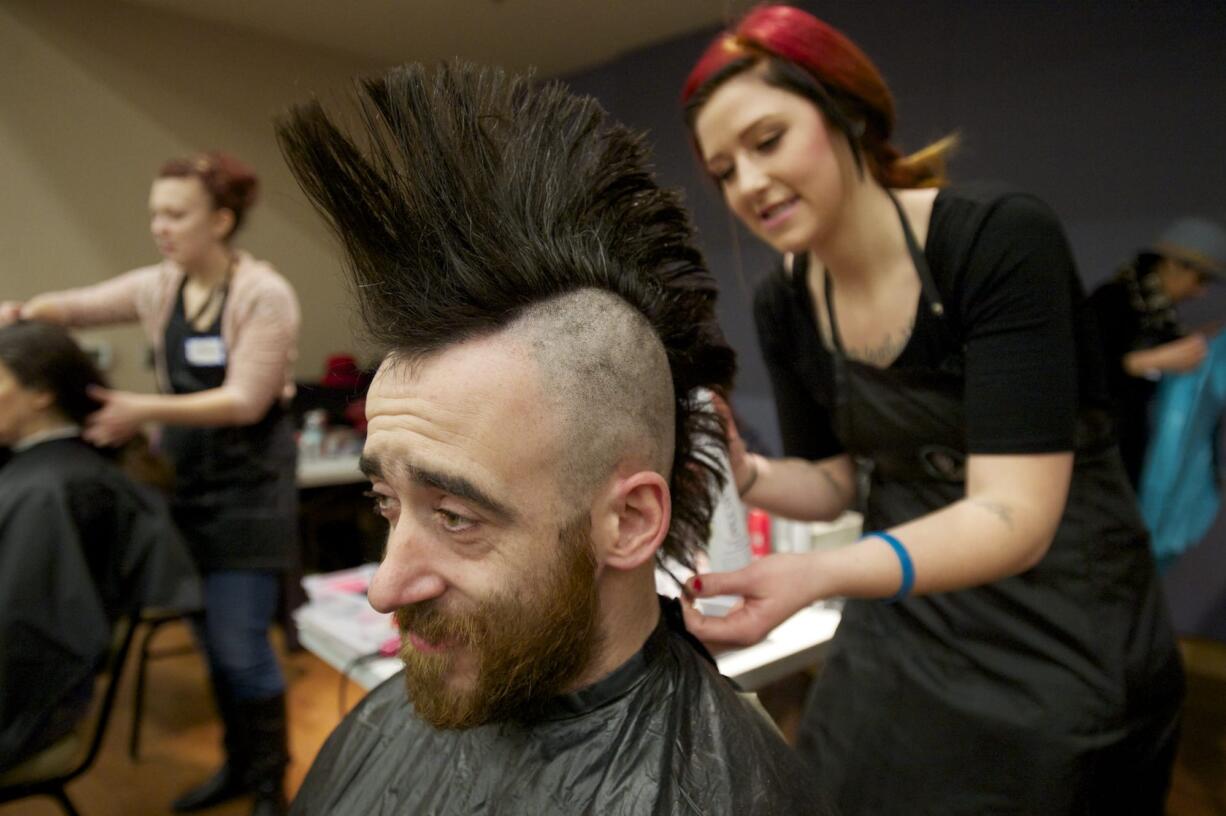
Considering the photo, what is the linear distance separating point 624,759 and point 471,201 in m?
0.52

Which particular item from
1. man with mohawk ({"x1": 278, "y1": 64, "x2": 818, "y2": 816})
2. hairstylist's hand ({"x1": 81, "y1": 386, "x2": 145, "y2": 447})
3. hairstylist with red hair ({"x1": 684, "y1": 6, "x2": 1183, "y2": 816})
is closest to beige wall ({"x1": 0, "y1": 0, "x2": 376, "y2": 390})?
hairstylist's hand ({"x1": 81, "y1": 386, "x2": 145, "y2": 447})

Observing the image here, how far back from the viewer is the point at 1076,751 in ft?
3.19

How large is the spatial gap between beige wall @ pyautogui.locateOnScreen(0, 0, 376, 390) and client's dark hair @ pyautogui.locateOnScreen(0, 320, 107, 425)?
5.77 ft

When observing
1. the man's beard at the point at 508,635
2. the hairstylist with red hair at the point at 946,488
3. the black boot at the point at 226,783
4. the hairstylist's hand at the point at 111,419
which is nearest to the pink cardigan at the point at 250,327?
the hairstylist's hand at the point at 111,419

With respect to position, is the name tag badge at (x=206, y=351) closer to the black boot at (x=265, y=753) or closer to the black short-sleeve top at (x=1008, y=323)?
the black boot at (x=265, y=753)

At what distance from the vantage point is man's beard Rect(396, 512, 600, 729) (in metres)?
0.69

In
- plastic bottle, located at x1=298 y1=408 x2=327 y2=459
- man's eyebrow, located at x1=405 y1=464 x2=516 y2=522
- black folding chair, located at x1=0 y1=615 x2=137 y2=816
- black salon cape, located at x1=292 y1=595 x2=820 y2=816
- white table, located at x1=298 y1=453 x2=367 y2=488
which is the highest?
man's eyebrow, located at x1=405 y1=464 x2=516 y2=522

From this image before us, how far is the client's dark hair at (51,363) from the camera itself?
70.7 inches

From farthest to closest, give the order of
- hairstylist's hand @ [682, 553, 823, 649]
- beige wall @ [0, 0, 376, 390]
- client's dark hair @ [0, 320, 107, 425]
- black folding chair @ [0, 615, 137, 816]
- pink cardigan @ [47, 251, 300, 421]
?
beige wall @ [0, 0, 376, 390], pink cardigan @ [47, 251, 300, 421], client's dark hair @ [0, 320, 107, 425], black folding chair @ [0, 615, 137, 816], hairstylist's hand @ [682, 553, 823, 649]

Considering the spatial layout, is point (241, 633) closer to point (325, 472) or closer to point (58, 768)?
point (58, 768)

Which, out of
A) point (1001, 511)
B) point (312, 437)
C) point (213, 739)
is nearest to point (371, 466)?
point (1001, 511)

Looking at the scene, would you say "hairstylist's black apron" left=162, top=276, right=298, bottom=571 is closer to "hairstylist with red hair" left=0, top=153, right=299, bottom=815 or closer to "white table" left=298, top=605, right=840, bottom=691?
"hairstylist with red hair" left=0, top=153, right=299, bottom=815

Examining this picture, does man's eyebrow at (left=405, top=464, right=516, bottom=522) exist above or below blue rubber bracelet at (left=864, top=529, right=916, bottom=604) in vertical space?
above

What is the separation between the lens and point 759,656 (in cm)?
133
